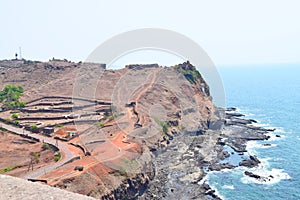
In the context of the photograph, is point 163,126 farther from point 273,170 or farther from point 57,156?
point 57,156

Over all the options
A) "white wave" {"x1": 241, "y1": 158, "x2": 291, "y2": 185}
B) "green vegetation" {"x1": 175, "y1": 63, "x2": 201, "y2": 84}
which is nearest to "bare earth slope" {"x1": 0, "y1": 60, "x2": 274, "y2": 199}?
"green vegetation" {"x1": 175, "y1": 63, "x2": 201, "y2": 84}

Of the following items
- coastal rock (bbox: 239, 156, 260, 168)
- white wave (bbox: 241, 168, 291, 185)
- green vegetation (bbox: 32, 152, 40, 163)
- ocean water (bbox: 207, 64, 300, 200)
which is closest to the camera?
green vegetation (bbox: 32, 152, 40, 163)

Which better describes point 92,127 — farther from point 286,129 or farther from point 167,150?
point 286,129

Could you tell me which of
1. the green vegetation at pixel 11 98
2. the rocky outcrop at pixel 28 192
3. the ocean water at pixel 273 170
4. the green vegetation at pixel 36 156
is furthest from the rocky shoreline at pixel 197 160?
the green vegetation at pixel 11 98

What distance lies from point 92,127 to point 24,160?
477 inches

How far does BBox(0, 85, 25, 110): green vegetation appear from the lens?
56906mm

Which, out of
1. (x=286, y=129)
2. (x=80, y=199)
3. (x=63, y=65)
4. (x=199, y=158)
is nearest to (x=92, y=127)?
(x=199, y=158)

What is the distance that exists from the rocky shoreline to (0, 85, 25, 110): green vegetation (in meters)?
30.2

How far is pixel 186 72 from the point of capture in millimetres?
77562

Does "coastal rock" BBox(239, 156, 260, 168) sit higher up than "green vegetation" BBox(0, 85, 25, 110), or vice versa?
"green vegetation" BBox(0, 85, 25, 110)

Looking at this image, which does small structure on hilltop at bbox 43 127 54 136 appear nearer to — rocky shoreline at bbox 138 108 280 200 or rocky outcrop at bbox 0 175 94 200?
rocky shoreline at bbox 138 108 280 200

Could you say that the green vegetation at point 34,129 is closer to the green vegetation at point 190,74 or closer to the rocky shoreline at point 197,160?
the rocky shoreline at point 197,160

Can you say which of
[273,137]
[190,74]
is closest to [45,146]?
[273,137]

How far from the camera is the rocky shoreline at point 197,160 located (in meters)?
34.0
